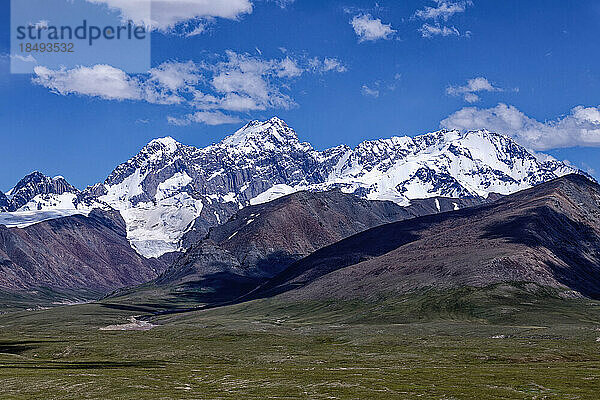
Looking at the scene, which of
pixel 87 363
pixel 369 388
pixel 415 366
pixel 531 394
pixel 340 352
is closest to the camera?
pixel 531 394

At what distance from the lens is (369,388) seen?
10094 centimetres

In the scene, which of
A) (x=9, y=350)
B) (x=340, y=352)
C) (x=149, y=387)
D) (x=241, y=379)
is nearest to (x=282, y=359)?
(x=340, y=352)

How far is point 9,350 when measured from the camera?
196250 millimetres

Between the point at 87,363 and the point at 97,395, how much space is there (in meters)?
70.7

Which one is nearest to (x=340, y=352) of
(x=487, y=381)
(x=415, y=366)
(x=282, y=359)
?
(x=282, y=359)

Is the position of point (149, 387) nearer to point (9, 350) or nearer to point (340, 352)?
point (340, 352)

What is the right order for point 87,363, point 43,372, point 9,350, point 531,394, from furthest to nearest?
point 9,350 < point 87,363 < point 43,372 < point 531,394

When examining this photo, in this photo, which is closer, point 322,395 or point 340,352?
point 322,395

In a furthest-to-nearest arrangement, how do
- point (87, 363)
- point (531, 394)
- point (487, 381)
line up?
point (87, 363)
point (487, 381)
point (531, 394)

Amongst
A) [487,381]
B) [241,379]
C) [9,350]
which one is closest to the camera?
[487,381]

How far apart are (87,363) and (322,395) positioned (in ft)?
280

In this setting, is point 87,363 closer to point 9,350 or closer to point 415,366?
point 9,350

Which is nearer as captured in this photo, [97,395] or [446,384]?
[97,395]

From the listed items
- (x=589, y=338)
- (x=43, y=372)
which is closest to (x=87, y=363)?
(x=43, y=372)
